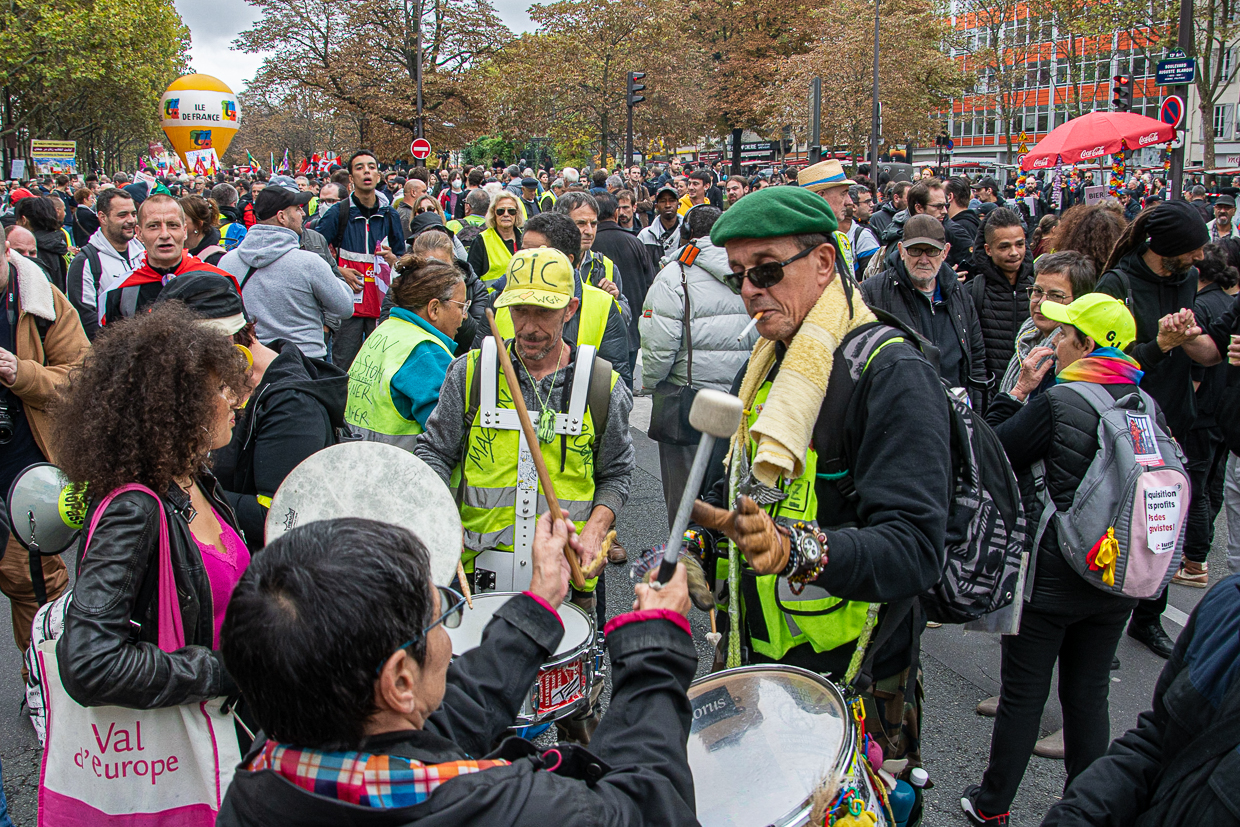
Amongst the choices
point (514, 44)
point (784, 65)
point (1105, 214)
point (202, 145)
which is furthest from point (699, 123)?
point (1105, 214)

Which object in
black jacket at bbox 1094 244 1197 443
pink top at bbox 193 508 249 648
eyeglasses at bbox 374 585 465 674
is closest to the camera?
eyeglasses at bbox 374 585 465 674

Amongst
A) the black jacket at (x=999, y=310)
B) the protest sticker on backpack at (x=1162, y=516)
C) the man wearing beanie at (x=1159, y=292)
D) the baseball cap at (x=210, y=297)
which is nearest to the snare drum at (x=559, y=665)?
the baseball cap at (x=210, y=297)

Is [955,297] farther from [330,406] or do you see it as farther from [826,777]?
[826,777]

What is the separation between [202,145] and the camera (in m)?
31.8

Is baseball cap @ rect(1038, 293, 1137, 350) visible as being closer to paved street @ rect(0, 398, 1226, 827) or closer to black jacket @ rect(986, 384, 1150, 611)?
black jacket @ rect(986, 384, 1150, 611)

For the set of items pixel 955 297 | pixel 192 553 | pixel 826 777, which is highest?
pixel 955 297

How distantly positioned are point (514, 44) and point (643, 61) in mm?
6237

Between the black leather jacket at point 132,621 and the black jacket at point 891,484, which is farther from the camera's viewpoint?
the black leather jacket at point 132,621

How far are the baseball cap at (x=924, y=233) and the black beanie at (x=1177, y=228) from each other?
105cm

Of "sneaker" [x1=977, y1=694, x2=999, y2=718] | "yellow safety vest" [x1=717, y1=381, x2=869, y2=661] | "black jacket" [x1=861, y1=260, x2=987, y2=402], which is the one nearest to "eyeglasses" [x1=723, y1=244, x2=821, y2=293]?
"yellow safety vest" [x1=717, y1=381, x2=869, y2=661]

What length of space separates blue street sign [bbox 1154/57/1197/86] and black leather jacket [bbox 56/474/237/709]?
13218mm

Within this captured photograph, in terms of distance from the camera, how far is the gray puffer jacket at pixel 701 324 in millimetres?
4820

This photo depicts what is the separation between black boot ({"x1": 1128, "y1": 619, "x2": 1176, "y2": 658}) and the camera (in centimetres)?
446

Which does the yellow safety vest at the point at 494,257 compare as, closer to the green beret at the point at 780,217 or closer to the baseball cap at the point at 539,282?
the baseball cap at the point at 539,282
